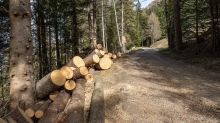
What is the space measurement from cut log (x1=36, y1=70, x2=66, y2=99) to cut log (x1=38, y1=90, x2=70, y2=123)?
0.30m

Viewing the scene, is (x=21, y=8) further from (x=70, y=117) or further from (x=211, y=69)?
(x=211, y=69)

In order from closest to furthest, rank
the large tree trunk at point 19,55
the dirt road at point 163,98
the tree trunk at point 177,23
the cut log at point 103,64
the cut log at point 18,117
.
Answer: the cut log at point 18,117 < the dirt road at point 163,98 < the large tree trunk at point 19,55 < the cut log at point 103,64 < the tree trunk at point 177,23

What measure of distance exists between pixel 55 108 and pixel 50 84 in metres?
1.13

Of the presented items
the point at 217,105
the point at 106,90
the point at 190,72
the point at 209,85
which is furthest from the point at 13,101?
the point at 190,72

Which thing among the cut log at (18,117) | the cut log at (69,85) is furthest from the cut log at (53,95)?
the cut log at (18,117)

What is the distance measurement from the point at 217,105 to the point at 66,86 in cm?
448

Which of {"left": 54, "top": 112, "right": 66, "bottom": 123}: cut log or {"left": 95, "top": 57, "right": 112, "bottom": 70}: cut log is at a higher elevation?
{"left": 95, "top": 57, "right": 112, "bottom": 70}: cut log

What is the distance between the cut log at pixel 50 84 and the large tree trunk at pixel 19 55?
1.54ft

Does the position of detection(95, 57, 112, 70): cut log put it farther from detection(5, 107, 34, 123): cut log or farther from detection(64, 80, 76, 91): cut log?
detection(5, 107, 34, 123): cut log

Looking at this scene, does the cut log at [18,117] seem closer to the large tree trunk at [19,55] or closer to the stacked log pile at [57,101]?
the stacked log pile at [57,101]

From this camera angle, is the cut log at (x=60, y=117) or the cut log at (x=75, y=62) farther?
the cut log at (x=75, y=62)

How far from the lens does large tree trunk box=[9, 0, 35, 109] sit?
15.7 ft

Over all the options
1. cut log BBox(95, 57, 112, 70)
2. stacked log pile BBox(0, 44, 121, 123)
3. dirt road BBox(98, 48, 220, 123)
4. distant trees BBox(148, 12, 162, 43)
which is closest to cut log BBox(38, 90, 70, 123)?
stacked log pile BBox(0, 44, 121, 123)

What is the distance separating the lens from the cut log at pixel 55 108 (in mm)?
3927
